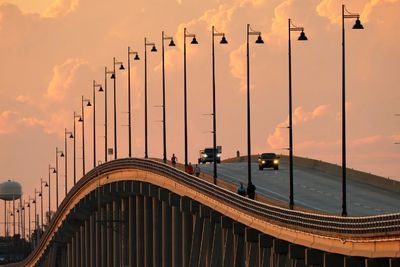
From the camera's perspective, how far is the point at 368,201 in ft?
465

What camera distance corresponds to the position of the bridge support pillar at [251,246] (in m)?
124

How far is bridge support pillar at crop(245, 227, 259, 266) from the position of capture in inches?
4902

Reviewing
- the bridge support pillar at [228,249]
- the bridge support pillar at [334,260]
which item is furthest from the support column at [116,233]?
the bridge support pillar at [334,260]

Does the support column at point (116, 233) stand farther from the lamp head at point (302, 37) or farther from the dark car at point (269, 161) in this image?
the lamp head at point (302, 37)

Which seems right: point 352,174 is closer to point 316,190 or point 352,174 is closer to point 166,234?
point 316,190

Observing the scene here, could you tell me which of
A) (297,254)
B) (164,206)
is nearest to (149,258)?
(164,206)

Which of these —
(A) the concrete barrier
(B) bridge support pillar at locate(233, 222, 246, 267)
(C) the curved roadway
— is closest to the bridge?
(B) bridge support pillar at locate(233, 222, 246, 267)

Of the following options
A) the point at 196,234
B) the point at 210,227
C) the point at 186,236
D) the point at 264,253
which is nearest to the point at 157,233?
the point at 186,236

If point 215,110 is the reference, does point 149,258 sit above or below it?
below

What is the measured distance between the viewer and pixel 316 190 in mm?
155250

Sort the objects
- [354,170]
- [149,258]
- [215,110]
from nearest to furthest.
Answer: [215,110]
[354,170]
[149,258]

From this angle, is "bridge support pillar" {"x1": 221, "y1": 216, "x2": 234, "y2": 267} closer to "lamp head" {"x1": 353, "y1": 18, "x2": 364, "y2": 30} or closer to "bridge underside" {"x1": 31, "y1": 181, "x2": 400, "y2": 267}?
"bridge underside" {"x1": 31, "y1": 181, "x2": 400, "y2": 267}

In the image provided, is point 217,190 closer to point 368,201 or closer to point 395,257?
point 368,201

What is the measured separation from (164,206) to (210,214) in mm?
28838
